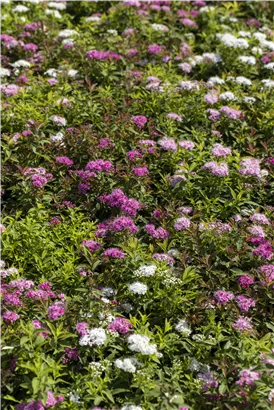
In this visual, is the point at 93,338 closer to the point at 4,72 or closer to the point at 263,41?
the point at 4,72

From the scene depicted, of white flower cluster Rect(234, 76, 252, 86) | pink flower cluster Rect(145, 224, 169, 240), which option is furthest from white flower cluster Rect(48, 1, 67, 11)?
pink flower cluster Rect(145, 224, 169, 240)

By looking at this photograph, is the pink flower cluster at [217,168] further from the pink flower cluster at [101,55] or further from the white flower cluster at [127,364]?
the pink flower cluster at [101,55]

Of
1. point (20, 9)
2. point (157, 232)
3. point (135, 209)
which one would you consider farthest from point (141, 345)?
point (20, 9)

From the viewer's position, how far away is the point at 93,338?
4.08m

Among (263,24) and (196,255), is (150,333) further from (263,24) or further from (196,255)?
(263,24)

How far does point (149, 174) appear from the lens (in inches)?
231

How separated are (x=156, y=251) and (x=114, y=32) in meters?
3.51

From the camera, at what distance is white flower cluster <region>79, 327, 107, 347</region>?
4055 mm

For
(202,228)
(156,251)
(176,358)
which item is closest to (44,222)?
(156,251)

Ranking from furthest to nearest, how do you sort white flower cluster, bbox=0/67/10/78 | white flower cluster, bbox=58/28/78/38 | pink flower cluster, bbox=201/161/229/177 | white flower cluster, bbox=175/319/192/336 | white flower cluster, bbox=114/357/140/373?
1. white flower cluster, bbox=58/28/78/38
2. white flower cluster, bbox=0/67/10/78
3. pink flower cluster, bbox=201/161/229/177
4. white flower cluster, bbox=175/319/192/336
5. white flower cluster, bbox=114/357/140/373

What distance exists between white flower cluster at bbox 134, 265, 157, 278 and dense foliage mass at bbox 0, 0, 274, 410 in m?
0.01

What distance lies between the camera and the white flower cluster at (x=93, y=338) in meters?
4.05

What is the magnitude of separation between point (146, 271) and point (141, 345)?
649mm

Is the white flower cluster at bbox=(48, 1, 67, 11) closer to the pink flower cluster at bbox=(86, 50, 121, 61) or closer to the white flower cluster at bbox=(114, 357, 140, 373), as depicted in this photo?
the pink flower cluster at bbox=(86, 50, 121, 61)
